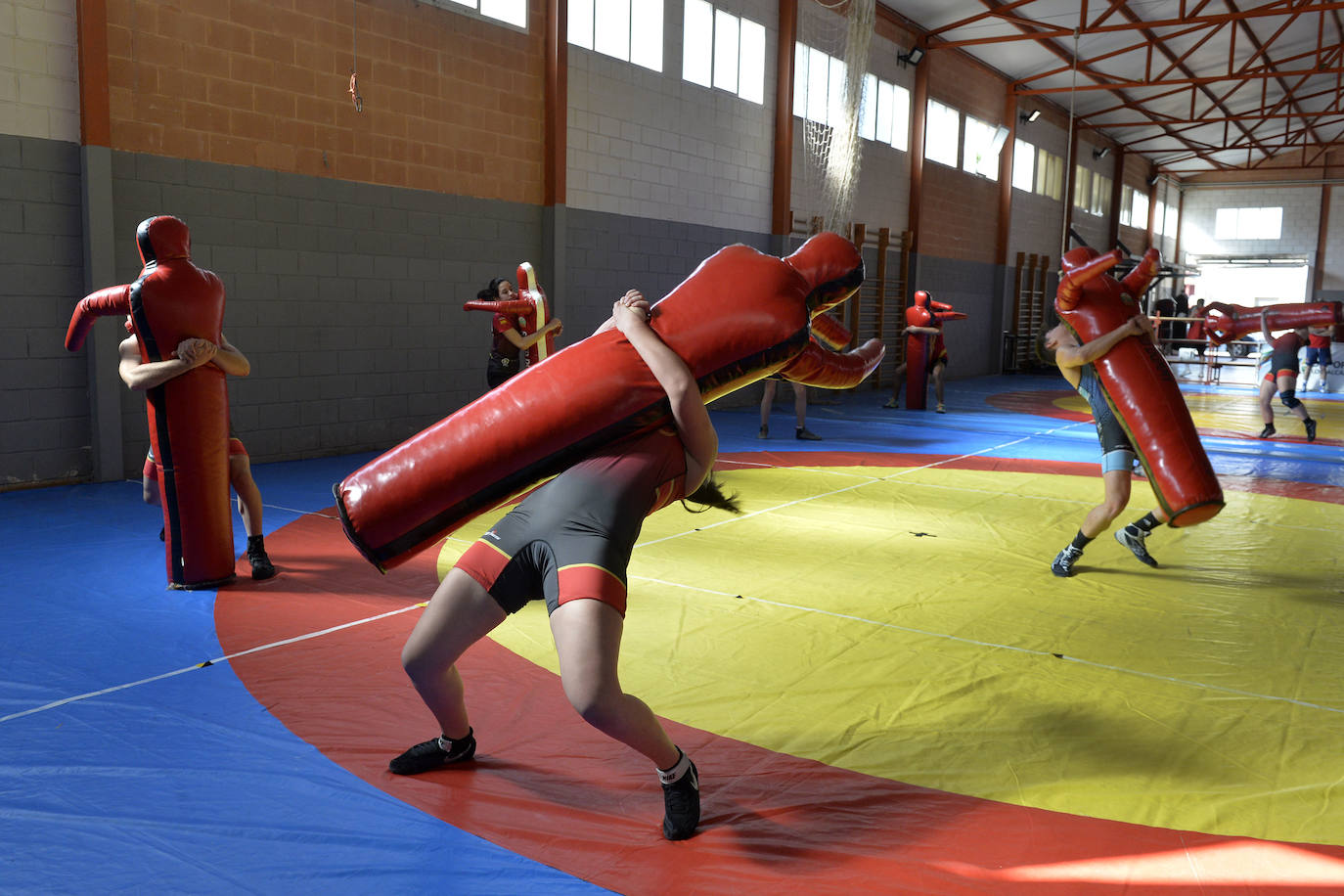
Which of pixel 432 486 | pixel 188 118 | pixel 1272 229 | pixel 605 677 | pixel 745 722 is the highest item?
pixel 1272 229

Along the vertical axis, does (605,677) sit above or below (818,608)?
above

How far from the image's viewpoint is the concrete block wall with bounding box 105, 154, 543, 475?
7.41 meters

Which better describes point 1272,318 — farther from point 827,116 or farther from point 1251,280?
point 1251,280

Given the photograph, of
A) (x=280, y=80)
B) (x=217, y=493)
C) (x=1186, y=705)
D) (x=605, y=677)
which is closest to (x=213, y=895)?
(x=605, y=677)

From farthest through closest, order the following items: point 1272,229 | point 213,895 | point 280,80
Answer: point 1272,229 → point 280,80 → point 213,895

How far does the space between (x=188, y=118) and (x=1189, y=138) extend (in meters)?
26.3

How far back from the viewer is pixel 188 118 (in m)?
7.29

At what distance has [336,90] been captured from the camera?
820 cm

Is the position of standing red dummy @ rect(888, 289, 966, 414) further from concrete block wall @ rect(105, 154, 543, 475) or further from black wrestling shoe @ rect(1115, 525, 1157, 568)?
black wrestling shoe @ rect(1115, 525, 1157, 568)

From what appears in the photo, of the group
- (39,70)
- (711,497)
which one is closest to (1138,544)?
(711,497)

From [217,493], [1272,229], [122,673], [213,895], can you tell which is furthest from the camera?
[1272,229]

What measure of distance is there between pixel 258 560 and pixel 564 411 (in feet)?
9.80

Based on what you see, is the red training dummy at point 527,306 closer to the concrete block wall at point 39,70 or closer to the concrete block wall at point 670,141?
the concrete block wall at point 39,70

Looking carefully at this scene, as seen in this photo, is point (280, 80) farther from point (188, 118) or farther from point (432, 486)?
point (432, 486)
